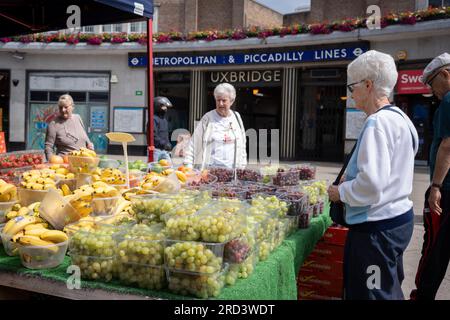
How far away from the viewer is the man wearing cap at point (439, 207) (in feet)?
10.2

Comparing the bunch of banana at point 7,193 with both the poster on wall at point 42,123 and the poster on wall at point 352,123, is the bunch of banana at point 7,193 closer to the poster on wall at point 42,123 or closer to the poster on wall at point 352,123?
the poster on wall at point 352,123

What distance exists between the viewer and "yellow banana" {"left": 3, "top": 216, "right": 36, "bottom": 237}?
82.3 inches

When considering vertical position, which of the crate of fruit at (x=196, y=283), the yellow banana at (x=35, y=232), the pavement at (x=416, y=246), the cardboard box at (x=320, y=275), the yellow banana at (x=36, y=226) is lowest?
the pavement at (x=416, y=246)

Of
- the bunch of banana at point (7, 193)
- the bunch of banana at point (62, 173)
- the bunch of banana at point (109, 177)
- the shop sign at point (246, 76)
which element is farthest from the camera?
the shop sign at point (246, 76)

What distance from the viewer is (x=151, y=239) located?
184 centimetres

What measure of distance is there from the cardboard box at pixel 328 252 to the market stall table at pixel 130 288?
0.98 metres

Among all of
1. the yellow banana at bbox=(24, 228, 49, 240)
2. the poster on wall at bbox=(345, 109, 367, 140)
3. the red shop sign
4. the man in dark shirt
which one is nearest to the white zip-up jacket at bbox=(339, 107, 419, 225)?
the yellow banana at bbox=(24, 228, 49, 240)

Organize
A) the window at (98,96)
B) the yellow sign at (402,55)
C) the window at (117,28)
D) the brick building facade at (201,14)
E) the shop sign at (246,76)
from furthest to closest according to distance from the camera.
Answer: the window at (117,28)
the brick building facade at (201,14)
the window at (98,96)
the shop sign at (246,76)
the yellow sign at (402,55)

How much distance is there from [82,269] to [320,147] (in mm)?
13986

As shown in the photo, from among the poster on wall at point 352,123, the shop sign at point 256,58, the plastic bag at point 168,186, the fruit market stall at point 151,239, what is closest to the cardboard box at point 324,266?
the fruit market stall at point 151,239

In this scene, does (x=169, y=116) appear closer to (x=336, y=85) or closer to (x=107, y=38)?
(x=107, y=38)

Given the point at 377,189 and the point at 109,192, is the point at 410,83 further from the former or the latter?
the point at 109,192

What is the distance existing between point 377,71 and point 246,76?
14.1 metres

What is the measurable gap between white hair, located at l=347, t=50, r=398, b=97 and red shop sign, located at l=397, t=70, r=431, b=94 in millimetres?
11648
